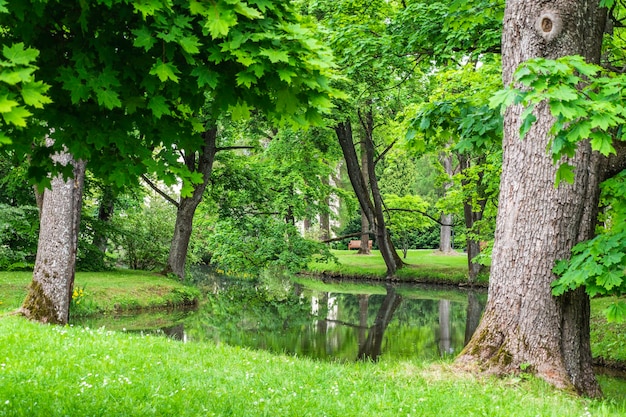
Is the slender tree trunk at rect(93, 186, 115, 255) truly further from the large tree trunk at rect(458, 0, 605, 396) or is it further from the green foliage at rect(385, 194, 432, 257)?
the large tree trunk at rect(458, 0, 605, 396)

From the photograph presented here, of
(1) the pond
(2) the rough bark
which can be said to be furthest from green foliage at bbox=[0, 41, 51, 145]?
(2) the rough bark

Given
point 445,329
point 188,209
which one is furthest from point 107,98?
point 188,209

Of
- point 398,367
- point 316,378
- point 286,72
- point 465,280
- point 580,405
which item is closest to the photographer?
point 286,72

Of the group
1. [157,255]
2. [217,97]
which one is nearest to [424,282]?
[157,255]

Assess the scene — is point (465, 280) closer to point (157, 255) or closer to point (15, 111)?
point (157, 255)

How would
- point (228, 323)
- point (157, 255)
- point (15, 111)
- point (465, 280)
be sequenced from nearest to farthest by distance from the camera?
point (15, 111) → point (228, 323) → point (157, 255) → point (465, 280)

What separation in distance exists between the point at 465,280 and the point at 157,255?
570 inches

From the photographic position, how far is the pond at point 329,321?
13.1 m

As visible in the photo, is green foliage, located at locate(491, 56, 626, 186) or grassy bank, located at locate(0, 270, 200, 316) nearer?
green foliage, located at locate(491, 56, 626, 186)

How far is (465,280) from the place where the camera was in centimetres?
2758

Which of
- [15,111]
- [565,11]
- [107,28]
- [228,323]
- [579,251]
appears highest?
[565,11]

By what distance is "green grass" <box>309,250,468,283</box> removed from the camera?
1142 inches

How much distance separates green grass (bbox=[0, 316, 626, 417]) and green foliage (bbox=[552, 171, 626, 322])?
105 cm

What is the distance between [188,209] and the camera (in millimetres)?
19594
